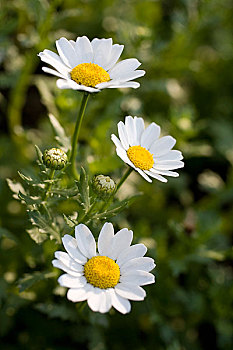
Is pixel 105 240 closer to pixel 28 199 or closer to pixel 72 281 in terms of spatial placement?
pixel 72 281

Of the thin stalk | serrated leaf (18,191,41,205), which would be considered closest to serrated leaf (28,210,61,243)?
serrated leaf (18,191,41,205)

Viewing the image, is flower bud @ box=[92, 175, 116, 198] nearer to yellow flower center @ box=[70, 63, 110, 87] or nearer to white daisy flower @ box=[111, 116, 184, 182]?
white daisy flower @ box=[111, 116, 184, 182]

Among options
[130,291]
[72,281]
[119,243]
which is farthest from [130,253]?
[72,281]

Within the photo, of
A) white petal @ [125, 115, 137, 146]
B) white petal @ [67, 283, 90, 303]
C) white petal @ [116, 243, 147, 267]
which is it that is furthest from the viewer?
white petal @ [125, 115, 137, 146]

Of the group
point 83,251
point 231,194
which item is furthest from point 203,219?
point 83,251

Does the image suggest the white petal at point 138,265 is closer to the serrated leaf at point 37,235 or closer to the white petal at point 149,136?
the serrated leaf at point 37,235

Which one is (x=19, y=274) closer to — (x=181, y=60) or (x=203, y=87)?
(x=181, y=60)
